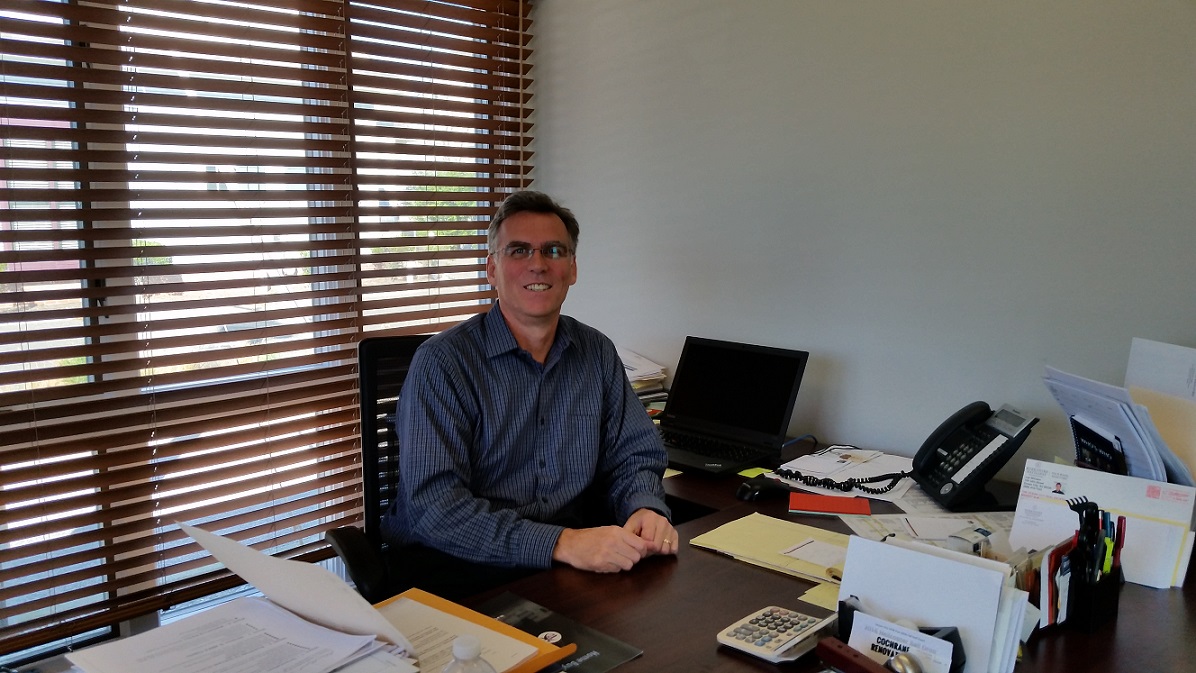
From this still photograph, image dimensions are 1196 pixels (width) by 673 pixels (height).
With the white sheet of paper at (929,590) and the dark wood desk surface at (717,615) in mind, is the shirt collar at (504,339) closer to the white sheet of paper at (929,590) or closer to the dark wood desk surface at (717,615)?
the dark wood desk surface at (717,615)

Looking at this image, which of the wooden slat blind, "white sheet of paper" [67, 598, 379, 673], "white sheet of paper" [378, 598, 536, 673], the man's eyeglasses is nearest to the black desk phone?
the man's eyeglasses

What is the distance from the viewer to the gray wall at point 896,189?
1896 mm

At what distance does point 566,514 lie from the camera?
6.56ft

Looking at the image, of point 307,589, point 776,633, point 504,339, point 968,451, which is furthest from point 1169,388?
point 307,589

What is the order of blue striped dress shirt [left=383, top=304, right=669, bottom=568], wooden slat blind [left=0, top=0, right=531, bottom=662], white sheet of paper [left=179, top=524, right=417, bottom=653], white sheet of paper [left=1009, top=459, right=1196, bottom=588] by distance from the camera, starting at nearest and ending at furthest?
white sheet of paper [left=179, top=524, right=417, bottom=653], white sheet of paper [left=1009, top=459, right=1196, bottom=588], blue striped dress shirt [left=383, top=304, right=669, bottom=568], wooden slat blind [left=0, top=0, right=531, bottom=662]

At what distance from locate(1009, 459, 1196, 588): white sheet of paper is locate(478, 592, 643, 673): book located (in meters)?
0.80

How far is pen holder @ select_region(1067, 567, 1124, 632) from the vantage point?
127 centimetres

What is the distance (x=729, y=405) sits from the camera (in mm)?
2457

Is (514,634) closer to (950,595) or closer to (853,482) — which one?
(950,595)

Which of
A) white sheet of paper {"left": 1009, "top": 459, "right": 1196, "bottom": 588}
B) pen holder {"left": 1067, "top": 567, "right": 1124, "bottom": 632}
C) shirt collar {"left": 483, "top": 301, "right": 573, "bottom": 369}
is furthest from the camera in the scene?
shirt collar {"left": 483, "top": 301, "right": 573, "bottom": 369}

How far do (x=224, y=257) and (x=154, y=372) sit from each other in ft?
1.29

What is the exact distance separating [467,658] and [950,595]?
2.17ft

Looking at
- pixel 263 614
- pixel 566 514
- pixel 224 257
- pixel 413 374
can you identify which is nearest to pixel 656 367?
pixel 566 514

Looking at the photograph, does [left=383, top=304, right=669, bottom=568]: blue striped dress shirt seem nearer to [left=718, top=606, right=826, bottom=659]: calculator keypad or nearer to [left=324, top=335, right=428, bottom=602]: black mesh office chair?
[left=324, top=335, right=428, bottom=602]: black mesh office chair
